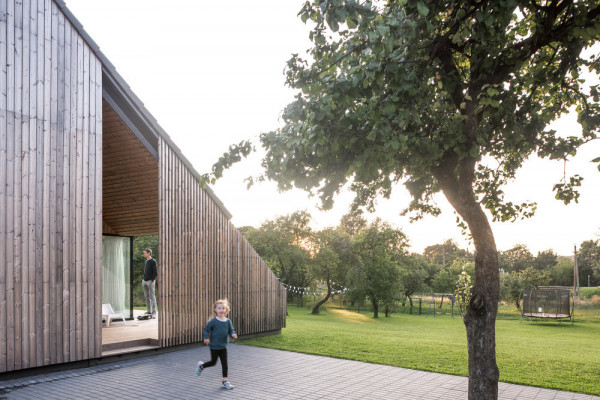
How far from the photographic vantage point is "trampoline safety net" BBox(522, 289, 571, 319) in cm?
2036

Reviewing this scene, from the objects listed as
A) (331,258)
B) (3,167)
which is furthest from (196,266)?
(331,258)

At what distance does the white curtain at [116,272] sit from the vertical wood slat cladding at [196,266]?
5812 mm

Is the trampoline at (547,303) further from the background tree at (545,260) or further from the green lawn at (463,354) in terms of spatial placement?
the background tree at (545,260)

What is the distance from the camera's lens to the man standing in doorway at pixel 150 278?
14750mm

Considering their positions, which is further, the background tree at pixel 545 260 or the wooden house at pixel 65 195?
the background tree at pixel 545 260

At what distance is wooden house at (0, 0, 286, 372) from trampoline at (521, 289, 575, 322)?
1611cm

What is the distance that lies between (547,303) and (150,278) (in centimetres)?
1697

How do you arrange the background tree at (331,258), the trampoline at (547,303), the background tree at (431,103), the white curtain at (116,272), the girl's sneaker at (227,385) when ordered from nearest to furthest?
the background tree at (431,103)
the girl's sneaker at (227,385)
the white curtain at (116,272)
the trampoline at (547,303)
the background tree at (331,258)

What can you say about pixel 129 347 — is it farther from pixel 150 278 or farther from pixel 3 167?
pixel 150 278

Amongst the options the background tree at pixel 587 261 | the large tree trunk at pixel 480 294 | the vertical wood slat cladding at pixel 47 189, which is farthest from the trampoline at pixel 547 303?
the background tree at pixel 587 261

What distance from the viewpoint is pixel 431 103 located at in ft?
20.4

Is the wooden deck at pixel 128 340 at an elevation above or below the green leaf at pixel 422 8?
below

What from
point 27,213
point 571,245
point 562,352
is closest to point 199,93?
point 27,213

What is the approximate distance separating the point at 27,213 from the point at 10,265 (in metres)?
0.84
